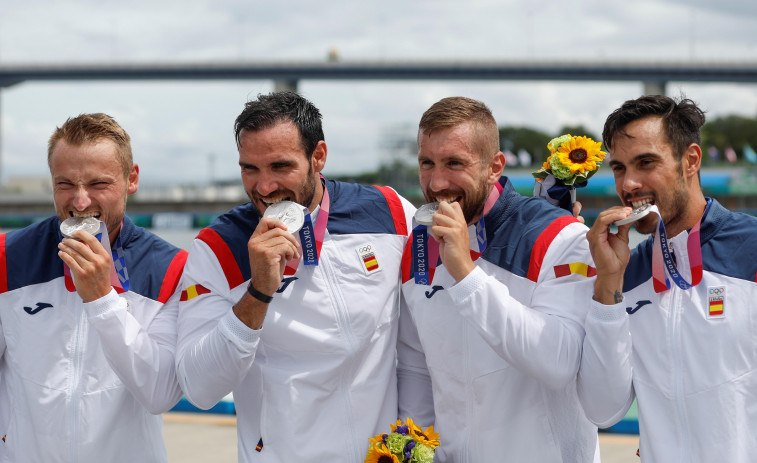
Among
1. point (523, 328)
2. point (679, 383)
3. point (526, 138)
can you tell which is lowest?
point (526, 138)

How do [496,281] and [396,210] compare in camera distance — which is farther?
[396,210]

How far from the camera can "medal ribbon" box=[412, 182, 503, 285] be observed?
10.2 feet

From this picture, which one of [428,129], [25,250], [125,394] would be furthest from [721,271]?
[25,250]

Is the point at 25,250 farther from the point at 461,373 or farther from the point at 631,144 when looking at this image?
the point at 631,144

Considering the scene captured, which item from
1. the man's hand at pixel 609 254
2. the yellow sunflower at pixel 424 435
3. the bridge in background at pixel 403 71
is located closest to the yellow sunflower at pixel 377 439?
the yellow sunflower at pixel 424 435

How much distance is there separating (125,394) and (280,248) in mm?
1025

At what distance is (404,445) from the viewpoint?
2.96 m

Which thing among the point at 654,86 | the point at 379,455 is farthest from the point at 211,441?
the point at 654,86

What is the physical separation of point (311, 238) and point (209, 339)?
0.56 metres

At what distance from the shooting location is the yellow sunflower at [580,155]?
3611mm

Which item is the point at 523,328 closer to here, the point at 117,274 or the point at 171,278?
the point at 171,278

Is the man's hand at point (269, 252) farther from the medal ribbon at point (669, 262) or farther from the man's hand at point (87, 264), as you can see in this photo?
the medal ribbon at point (669, 262)

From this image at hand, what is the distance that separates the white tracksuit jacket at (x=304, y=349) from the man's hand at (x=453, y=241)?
0.54 meters

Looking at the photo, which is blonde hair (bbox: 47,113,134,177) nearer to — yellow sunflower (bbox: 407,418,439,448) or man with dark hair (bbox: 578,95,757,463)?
yellow sunflower (bbox: 407,418,439,448)
